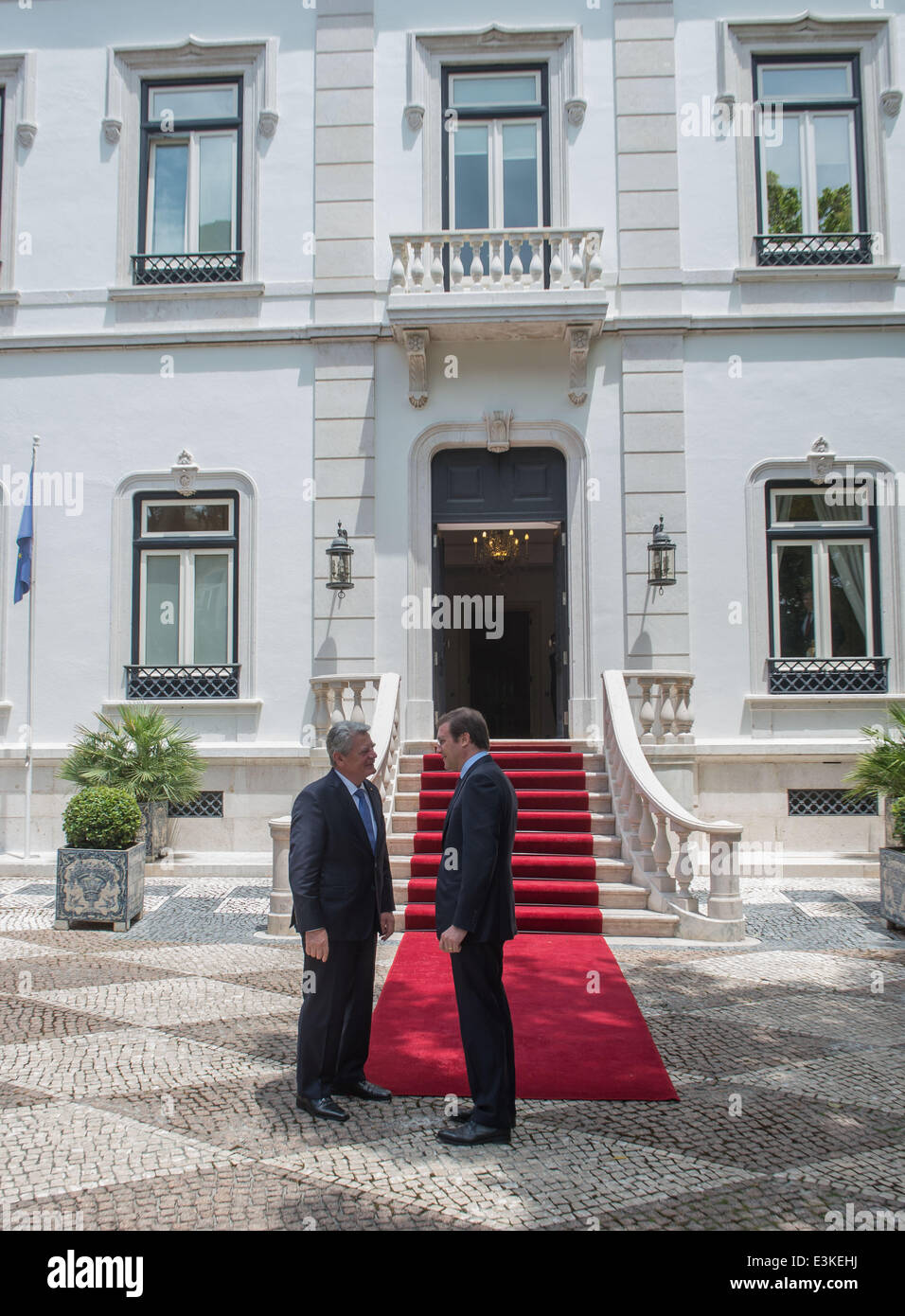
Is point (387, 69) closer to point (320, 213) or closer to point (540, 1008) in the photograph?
point (320, 213)

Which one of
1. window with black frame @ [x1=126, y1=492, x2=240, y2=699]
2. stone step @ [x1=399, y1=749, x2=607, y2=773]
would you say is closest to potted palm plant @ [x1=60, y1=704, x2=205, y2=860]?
window with black frame @ [x1=126, y1=492, x2=240, y2=699]

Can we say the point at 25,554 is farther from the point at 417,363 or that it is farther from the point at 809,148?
the point at 809,148

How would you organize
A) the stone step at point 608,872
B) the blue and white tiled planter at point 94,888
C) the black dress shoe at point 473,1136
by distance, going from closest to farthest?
the black dress shoe at point 473,1136 → the blue and white tiled planter at point 94,888 → the stone step at point 608,872

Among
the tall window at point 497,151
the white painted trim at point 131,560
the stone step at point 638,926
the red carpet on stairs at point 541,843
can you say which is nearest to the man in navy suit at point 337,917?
the red carpet on stairs at point 541,843

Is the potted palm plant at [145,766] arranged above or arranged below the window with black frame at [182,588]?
below

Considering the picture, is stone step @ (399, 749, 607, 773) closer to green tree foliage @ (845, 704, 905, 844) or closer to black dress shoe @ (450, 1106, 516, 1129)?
green tree foliage @ (845, 704, 905, 844)

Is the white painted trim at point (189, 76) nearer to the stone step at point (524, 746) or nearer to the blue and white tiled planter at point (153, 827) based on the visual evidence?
the stone step at point (524, 746)

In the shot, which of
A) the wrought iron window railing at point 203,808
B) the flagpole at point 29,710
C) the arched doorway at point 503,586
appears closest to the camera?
the flagpole at point 29,710

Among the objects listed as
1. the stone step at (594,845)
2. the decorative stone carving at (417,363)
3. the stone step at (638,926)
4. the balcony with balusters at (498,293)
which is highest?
the balcony with balusters at (498,293)

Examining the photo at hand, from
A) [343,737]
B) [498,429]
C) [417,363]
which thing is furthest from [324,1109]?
[417,363]

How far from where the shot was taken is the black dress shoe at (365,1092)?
4.58 m

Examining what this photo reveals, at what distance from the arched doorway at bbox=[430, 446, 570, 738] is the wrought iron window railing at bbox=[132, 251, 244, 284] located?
339cm

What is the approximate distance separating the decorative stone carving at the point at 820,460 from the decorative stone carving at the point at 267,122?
7539 mm
